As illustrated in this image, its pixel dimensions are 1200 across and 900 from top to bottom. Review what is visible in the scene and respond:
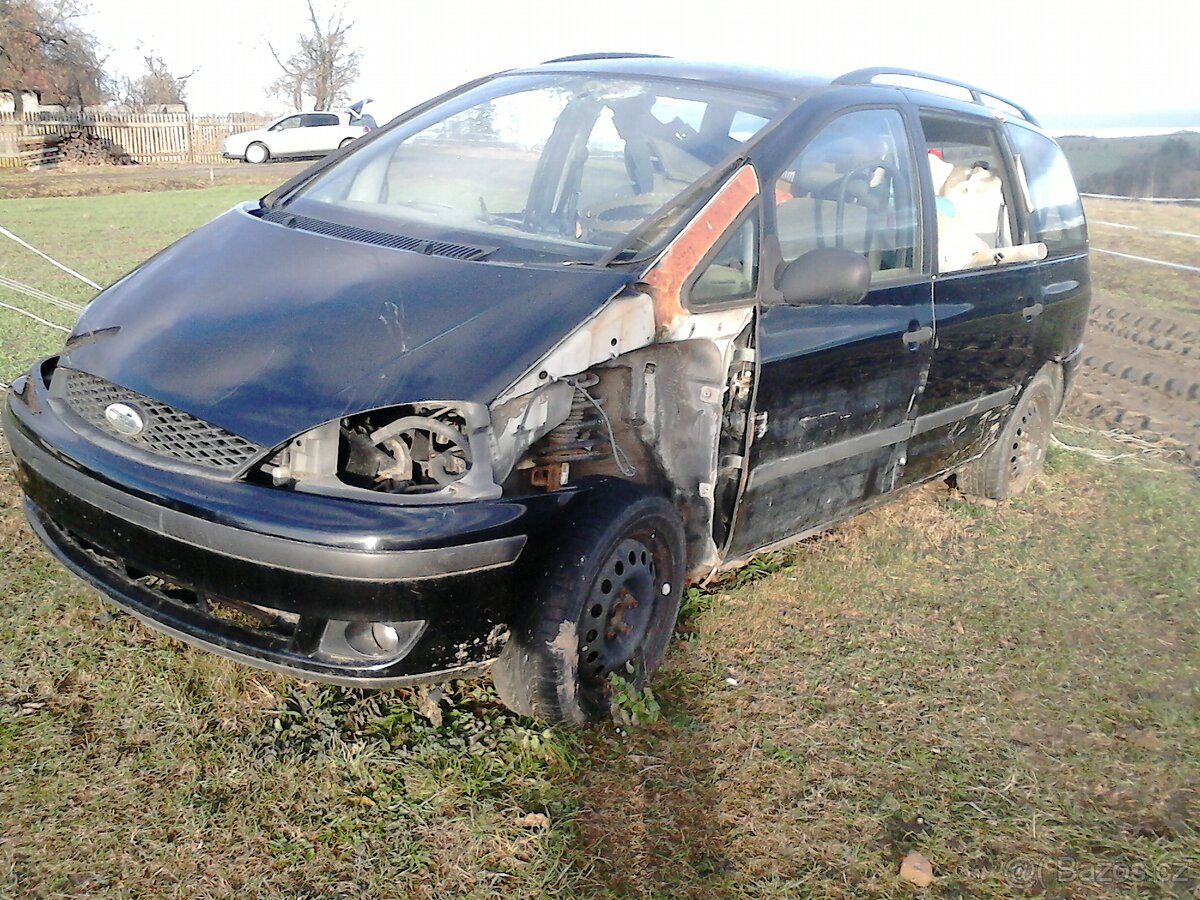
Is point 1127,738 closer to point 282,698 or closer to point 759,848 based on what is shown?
point 759,848

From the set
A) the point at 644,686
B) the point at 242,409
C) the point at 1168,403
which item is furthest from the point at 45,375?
the point at 1168,403

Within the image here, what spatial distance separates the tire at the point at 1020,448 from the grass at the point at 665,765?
1.27m

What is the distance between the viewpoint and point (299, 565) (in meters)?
2.50

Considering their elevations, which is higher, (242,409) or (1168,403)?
(242,409)

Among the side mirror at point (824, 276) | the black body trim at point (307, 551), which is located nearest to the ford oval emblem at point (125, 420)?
the black body trim at point (307, 551)

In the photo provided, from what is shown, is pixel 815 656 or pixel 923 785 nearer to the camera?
pixel 923 785

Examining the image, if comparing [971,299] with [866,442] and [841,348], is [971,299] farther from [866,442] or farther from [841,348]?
[841,348]

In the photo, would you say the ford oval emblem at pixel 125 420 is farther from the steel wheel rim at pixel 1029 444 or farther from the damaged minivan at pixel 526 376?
the steel wheel rim at pixel 1029 444

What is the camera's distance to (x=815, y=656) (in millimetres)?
3707

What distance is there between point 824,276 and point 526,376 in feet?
3.75

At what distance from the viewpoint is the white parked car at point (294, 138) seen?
108 ft

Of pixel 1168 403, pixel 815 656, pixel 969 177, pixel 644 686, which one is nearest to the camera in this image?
pixel 644 686

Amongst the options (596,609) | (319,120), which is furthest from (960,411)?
(319,120)

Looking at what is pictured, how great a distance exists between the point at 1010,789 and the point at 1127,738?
62 cm
